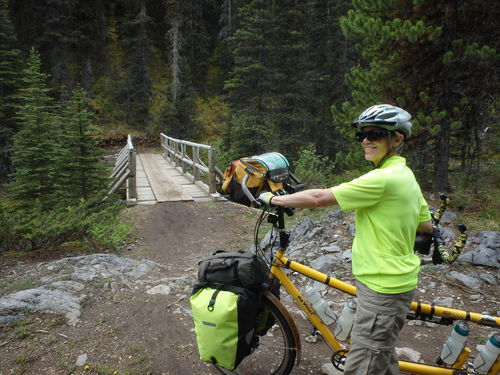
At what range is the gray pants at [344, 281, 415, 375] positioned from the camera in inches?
83.7

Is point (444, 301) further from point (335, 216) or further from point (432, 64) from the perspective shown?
point (432, 64)

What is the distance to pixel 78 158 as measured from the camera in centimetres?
876

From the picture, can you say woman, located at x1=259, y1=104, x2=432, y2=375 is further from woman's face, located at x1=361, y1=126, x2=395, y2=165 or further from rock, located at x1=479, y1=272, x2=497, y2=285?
rock, located at x1=479, y1=272, x2=497, y2=285

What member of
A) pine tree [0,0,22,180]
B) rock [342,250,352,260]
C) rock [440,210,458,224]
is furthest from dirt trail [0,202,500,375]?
pine tree [0,0,22,180]

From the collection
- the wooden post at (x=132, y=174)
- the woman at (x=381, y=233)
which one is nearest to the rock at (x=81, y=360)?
the woman at (x=381, y=233)

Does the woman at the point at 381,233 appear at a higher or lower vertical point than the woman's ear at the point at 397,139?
lower

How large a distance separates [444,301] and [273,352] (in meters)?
2.41

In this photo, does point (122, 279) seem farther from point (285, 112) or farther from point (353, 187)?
point (285, 112)

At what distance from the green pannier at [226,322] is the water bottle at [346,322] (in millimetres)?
693

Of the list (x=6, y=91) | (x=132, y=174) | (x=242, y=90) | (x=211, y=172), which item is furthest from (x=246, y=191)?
(x=6, y=91)

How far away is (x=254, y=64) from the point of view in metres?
17.3

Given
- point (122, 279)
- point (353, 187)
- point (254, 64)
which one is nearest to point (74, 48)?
point (254, 64)

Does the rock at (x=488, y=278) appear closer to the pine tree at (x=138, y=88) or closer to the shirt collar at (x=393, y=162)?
the shirt collar at (x=393, y=162)

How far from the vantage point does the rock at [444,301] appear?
4.07m
